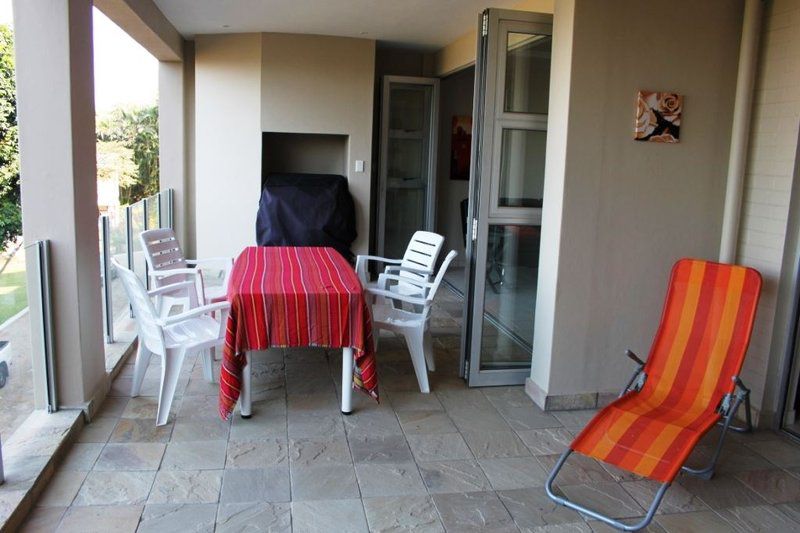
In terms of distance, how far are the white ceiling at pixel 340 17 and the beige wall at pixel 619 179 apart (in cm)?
196

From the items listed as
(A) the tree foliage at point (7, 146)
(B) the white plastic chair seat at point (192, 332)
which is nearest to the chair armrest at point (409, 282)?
(B) the white plastic chair seat at point (192, 332)

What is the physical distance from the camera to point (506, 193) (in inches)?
179

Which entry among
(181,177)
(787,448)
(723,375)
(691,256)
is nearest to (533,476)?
(723,375)

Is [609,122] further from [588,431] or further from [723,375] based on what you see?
[588,431]

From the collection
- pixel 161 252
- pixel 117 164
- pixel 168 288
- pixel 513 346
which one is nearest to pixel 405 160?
pixel 161 252

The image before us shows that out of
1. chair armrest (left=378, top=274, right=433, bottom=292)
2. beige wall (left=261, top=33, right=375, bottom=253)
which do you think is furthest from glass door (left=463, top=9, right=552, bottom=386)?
beige wall (left=261, top=33, right=375, bottom=253)

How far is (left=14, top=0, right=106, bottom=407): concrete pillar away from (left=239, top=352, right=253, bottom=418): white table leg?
0.88 meters

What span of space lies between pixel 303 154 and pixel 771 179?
573 centimetres

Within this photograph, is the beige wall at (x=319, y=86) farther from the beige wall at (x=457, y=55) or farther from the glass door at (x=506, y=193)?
the glass door at (x=506, y=193)

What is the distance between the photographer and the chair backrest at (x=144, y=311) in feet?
12.5

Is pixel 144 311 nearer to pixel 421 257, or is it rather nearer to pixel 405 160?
pixel 421 257

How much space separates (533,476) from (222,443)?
1.66 m

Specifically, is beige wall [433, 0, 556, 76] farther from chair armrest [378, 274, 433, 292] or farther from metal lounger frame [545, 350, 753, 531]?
metal lounger frame [545, 350, 753, 531]

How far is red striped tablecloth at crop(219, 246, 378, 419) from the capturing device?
12.4 feet
